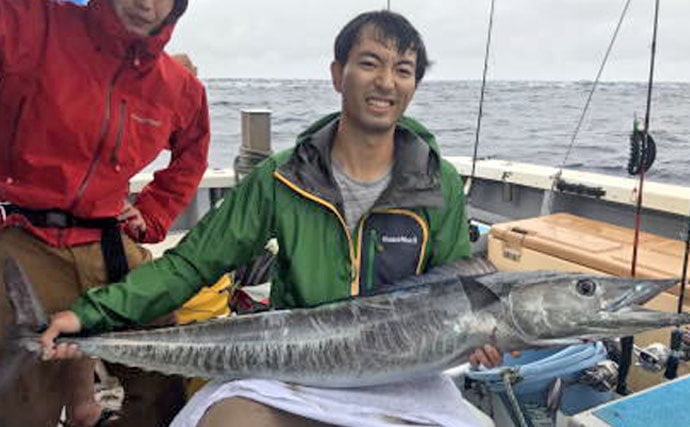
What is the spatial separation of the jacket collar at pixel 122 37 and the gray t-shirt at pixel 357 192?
3.09 ft

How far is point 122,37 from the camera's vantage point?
266 cm

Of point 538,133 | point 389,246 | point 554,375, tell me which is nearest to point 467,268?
point 389,246

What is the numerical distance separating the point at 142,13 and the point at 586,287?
6.66 ft

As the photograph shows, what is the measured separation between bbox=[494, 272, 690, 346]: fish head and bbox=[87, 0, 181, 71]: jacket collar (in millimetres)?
1798

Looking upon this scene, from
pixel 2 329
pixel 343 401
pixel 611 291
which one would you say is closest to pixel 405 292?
pixel 343 401

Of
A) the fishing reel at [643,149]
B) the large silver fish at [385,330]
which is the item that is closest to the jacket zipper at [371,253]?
the large silver fish at [385,330]

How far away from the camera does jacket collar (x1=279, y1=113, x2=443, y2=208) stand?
263 centimetres

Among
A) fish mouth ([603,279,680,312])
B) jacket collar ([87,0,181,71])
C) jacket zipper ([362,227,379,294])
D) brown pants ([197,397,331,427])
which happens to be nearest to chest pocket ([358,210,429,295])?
jacket zipper ([362,227,379,294])

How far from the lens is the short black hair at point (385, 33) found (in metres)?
2.66

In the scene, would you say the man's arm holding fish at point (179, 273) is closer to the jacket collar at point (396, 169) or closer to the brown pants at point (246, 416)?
the jacket collar at point (396, 169)

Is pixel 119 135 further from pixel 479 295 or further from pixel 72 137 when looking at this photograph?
pixel 479 295

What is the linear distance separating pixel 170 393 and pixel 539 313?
1892mm

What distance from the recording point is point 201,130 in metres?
3.31

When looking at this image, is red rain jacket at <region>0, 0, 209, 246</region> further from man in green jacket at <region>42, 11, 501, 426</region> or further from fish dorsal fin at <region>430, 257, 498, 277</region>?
fish dorsal fin at <region>430, 257, 498, 277</region>
